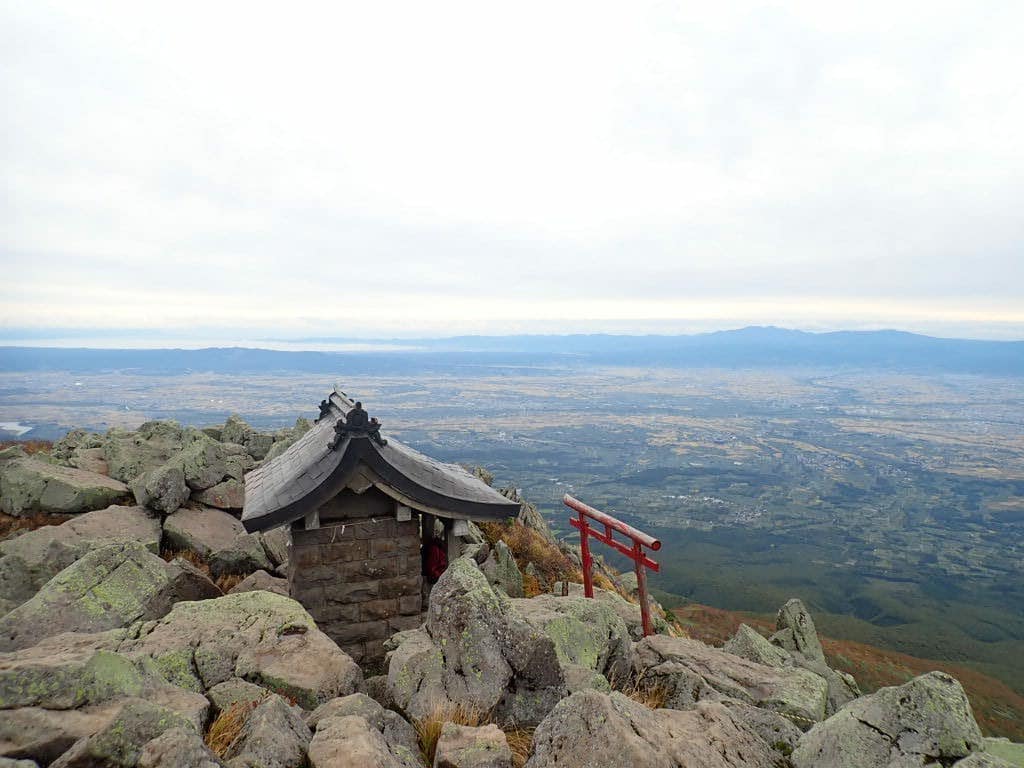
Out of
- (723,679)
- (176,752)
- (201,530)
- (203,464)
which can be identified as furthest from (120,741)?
(203,464)

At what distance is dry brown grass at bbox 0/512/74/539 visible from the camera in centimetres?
1577

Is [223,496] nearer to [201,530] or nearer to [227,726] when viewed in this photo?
[201,530]

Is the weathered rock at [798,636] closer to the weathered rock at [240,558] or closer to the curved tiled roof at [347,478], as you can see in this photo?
the curved tiled roof at [347,478]

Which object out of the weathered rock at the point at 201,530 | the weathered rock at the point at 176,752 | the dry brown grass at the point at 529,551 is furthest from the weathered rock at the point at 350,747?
the dry brown grass at the point at 529,551

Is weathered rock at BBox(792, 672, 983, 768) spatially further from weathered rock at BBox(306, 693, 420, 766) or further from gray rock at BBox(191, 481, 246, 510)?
gray rock at BBox(191, 481, 246, 510)

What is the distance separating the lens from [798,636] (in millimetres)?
16984

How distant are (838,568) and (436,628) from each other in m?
130

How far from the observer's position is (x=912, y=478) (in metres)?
194

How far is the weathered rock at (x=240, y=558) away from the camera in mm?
15188

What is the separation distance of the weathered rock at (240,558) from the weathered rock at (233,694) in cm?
911

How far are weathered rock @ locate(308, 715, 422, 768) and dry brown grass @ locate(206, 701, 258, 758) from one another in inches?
37.3

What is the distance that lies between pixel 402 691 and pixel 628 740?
3479 millimetres

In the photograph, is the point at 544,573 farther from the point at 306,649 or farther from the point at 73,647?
the point at 73,647

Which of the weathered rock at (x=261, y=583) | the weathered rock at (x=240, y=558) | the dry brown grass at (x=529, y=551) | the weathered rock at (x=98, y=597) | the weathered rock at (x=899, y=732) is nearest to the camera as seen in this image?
the weathered rock at (x=899, y=732)
